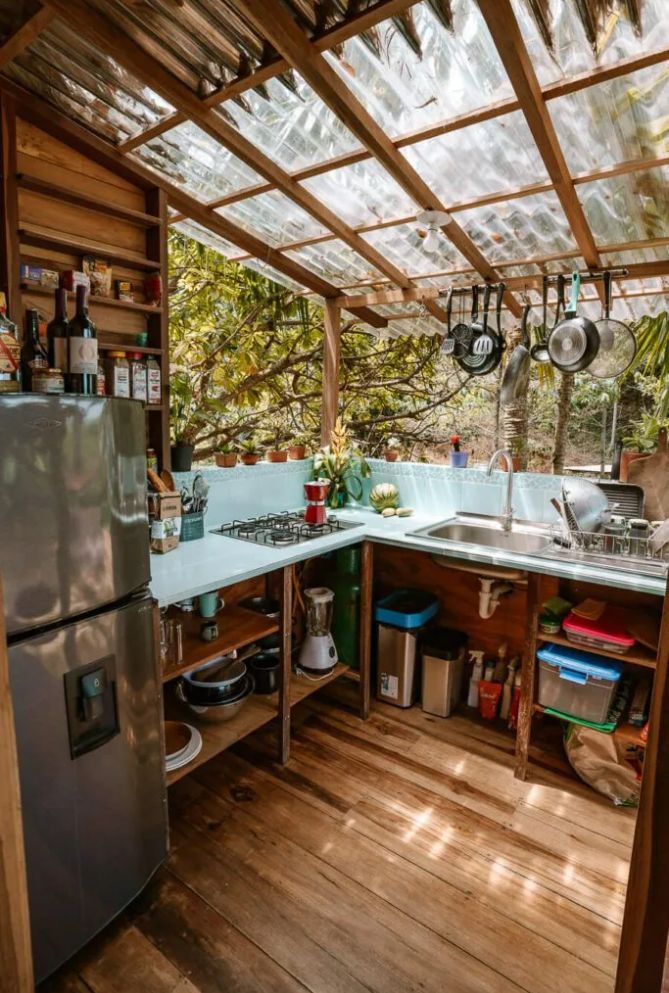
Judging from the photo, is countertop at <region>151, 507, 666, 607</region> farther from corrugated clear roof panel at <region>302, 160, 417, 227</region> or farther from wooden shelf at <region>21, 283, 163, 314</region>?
corrugated clear roof panel at <region>302, 160, 417, 227</region>

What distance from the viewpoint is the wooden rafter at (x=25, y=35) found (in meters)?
1.44

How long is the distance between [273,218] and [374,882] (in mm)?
2548

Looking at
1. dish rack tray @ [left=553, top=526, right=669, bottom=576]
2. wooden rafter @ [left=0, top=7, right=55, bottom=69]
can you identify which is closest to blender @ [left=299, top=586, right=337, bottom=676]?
dish rack tray @ [left=553, top=526, right=669, bottom=576]

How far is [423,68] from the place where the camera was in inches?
61.4

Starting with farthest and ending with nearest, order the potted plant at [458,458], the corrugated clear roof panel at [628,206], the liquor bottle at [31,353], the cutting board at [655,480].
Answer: the potted plant at [458,458]
the cutting board at [655,480]
the corrugated clear roof panel at [628,206]
the liquor bottle at [31,353]

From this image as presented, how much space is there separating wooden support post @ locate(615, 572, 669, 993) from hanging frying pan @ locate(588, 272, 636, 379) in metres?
2.12

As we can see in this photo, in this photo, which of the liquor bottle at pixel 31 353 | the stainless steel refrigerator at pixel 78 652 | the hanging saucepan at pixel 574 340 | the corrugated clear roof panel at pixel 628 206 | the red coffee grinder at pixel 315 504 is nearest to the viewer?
the stainless steel refrigerator at pixel 78 652

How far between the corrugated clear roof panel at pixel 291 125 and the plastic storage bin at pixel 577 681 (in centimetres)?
199

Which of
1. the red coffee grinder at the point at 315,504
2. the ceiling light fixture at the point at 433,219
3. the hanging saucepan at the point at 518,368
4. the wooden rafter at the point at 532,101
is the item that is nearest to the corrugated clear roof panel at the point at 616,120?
the wooden rafter at the point at 532,101

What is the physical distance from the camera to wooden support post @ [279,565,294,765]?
6.74 feet

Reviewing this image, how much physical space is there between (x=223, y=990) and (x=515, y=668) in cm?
169

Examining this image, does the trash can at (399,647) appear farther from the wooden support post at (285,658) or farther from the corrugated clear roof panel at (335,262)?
the corrugated clear roof panel at (335,262)

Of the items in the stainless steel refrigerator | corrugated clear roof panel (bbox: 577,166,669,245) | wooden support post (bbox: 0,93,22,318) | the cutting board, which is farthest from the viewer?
the cutting board

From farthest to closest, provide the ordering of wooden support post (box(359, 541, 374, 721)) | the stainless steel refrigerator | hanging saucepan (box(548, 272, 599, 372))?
wooden support post (box(359, 541, 374, 721)) < hanging saucepan (box(548, 272, 599, 372)) < the stainless steel refrigerator
